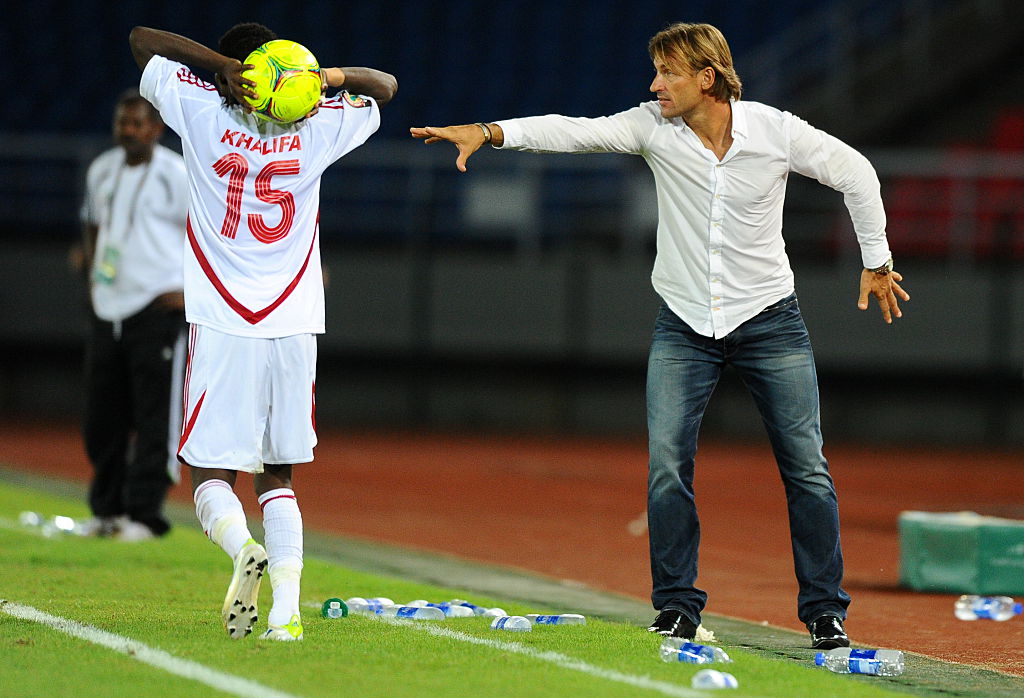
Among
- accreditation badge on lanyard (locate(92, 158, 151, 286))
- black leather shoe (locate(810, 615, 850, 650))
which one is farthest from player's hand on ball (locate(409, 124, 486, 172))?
accreditation badge on lanyard (locate(92, 158, 151, 286))

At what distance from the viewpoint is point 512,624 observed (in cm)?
639

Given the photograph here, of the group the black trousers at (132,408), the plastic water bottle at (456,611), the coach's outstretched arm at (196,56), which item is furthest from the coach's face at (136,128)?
the plastic water bottle at (456,611)

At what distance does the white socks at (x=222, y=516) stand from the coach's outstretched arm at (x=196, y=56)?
52.8 inches

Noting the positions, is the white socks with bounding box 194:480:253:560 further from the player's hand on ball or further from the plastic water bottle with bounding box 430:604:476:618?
the player's hand on ball

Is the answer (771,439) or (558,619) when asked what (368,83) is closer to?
(771,439)

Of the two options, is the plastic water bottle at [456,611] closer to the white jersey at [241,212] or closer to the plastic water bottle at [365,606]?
the plastic water bottle at [365,606]

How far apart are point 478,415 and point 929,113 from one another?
7967 mm

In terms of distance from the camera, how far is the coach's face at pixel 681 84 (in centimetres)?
627

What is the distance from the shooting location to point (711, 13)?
2395 centimetres

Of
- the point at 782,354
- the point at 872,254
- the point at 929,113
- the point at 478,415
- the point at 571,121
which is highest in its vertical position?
the point at 929,113

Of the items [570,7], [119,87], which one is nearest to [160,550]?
[119,87]

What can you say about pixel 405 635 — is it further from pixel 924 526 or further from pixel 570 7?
pixel 570 7

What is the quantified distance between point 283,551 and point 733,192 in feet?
6.97

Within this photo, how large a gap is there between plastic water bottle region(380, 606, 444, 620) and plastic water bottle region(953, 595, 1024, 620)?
2439 millimetres
